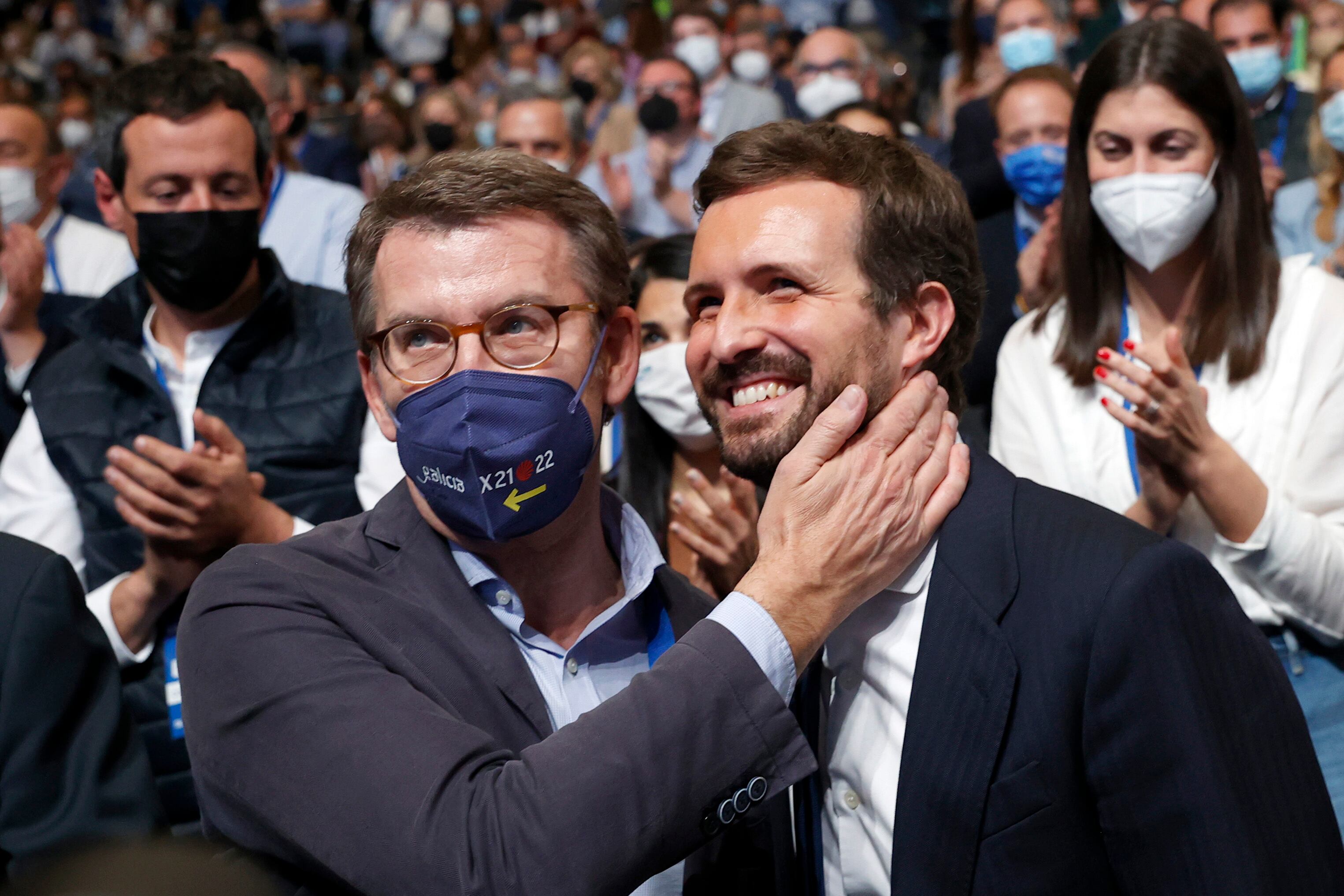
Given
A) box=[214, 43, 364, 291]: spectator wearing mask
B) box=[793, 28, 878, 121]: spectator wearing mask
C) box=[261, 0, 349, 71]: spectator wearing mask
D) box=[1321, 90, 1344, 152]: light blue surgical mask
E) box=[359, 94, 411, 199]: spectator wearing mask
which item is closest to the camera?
box=[1321, 90, 1344, 152]: light blue surgical mask

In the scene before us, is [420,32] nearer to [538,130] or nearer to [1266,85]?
[538,130]

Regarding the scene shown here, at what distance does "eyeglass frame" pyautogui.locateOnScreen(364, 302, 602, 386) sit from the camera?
1.92 m

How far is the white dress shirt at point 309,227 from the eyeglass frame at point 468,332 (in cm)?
266

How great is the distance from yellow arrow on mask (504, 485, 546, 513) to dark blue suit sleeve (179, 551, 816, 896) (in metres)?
0.30

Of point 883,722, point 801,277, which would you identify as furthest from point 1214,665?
point 801,277

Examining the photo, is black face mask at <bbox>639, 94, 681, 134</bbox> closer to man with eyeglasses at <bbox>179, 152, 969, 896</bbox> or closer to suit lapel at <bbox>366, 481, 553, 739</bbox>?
man with eyeglasses at <bbox>179, 152, 969, 896</bbox>

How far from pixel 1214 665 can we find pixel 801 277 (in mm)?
777

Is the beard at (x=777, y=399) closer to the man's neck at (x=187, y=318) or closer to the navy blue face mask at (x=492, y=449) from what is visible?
the navy blue face mask at (x=492, y=449)

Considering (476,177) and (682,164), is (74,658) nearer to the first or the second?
(476,177)

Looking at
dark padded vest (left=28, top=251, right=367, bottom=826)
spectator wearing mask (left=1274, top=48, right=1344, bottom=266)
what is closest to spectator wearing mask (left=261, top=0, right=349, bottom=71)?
spectator wearing mask (left=1274, top=48, right=1344, bottom=266)

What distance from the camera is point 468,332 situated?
192 cm

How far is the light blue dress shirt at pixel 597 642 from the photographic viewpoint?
193cm

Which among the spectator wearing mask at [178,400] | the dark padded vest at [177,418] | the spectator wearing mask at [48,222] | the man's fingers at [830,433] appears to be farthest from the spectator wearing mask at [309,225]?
the man's fingers at [830,433]

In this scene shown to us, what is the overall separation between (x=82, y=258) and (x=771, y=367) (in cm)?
402
